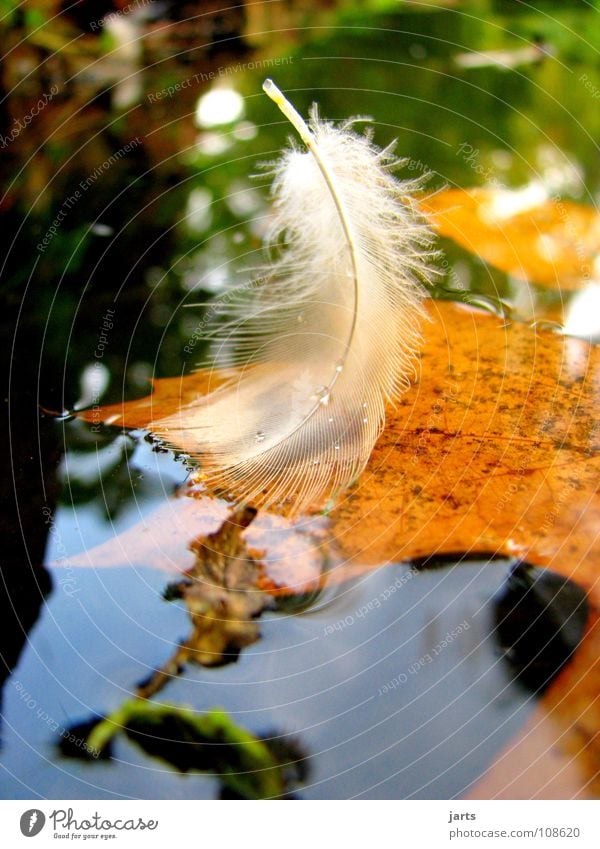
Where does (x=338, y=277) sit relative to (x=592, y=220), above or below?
below

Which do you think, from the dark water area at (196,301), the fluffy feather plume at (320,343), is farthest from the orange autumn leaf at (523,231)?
the fluffy feather plume at (320,343)

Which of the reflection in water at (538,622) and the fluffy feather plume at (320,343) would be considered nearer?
the reflection in water at (538,622)

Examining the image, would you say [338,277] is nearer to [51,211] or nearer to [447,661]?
[447,661]

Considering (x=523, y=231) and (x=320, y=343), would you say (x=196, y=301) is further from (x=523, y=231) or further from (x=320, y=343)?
(x=523, y=231)

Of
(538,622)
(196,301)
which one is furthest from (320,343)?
(538,622)

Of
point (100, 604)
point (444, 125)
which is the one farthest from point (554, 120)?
point (100, 604)

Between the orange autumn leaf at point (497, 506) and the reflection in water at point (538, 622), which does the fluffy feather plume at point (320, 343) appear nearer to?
the orange autumn leaf at point (497, 506)
